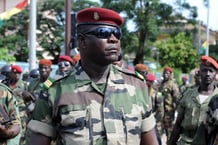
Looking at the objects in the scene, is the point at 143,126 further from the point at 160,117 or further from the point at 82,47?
the point at 160,117

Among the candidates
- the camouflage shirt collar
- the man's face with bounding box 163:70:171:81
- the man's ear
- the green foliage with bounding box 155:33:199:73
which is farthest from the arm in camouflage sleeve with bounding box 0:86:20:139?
the green foliage with bounding box 155:33:199:73

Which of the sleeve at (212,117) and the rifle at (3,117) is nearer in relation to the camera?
the sleeve at (212,117)

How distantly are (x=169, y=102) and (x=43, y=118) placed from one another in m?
8.55

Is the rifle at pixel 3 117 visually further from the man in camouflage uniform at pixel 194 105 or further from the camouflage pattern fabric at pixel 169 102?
the camouflage pattern fabric at pixel 169 102

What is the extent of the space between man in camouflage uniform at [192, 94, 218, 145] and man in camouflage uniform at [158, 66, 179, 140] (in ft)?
23.5

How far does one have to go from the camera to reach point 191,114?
5.73 metres

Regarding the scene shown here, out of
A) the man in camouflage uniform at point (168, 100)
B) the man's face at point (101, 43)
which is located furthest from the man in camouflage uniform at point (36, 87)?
the man's face at point (101, 43)

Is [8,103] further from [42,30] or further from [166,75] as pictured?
[42,30]

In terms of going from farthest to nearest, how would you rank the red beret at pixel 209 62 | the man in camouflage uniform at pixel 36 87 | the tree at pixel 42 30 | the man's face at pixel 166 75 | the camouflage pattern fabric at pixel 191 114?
the tree at pixel 42 30, the man's face at pixel 166 75, the man in camouflage uniform at pixel 36 87, the red beret at pixel 209 62, the camouflage pattern fabric at pixel 191 114

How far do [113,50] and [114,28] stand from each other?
150 millimetres

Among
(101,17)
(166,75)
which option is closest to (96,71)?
(101,17)

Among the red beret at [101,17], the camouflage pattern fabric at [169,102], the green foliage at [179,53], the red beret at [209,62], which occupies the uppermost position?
the red beret at [101,17]

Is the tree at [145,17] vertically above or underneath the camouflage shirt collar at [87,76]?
underneath

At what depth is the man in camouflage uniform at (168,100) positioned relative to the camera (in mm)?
11133
